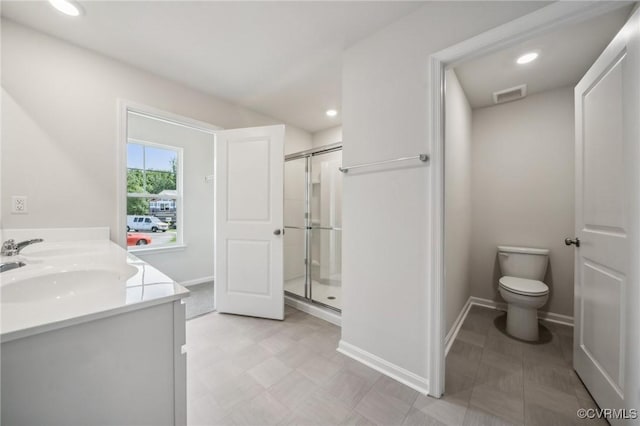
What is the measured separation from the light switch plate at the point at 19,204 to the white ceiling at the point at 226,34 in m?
1.18

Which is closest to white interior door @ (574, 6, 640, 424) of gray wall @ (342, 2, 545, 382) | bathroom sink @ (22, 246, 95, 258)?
gray wall @ (342, 2, 545, 382)

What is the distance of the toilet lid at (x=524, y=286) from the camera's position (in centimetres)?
191

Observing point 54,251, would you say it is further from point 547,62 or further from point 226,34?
point 547,62

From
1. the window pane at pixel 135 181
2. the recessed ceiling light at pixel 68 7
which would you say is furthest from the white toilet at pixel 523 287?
the window pane at pixel 135 181

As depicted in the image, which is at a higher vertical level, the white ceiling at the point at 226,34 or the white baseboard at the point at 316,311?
the white ceiling at the point at 226,34

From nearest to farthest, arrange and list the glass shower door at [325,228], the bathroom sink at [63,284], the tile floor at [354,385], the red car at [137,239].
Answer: the bathroom sink at [63,284] → the tile floor at [354,385] → the glass shower door at [325,228] → the red car at [137,239]

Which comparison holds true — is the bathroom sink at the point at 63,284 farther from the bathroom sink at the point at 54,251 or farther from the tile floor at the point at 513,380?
the tile floor at the point at 513,380

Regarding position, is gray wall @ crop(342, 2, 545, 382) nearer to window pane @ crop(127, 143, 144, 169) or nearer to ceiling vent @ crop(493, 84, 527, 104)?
ceiling vent @ crop(493, 84, 527, 104)

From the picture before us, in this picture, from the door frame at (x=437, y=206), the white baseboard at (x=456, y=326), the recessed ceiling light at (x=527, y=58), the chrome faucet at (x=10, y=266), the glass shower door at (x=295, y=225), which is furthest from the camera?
the glass shower door at (x=295, y=225)

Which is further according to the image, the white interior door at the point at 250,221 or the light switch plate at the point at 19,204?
the white interior door at the point at 250,221

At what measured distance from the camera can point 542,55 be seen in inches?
71.3

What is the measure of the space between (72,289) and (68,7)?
67.9 inches

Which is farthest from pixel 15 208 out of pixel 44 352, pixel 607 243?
pixel 607 243

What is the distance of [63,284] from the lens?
3.26 ft
